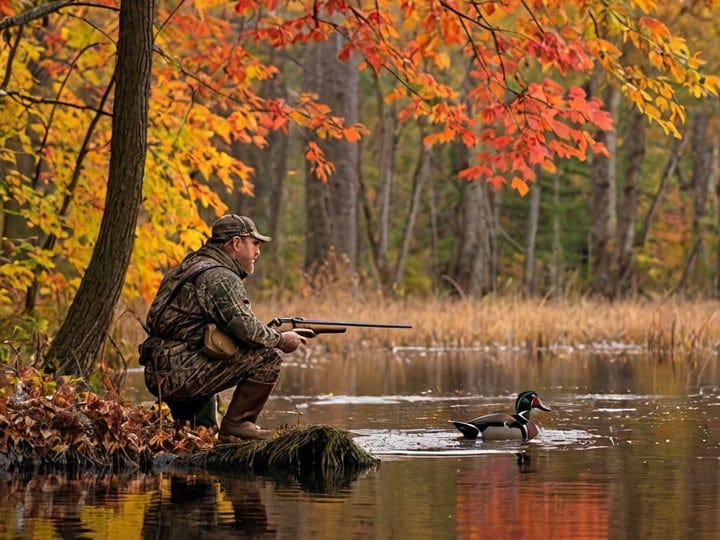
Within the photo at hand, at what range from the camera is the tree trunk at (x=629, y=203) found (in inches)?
1388

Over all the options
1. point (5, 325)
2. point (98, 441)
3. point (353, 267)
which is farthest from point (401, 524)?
point (353, 267)

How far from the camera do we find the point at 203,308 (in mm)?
10469

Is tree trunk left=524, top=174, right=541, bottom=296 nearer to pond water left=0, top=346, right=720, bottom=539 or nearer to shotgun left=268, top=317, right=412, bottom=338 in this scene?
pond water left=0, top=346, right=720, bottom=539

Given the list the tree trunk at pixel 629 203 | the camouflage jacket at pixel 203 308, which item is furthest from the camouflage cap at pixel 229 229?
the tree trunk at pixel 629 203

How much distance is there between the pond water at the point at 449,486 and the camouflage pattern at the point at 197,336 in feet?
2.97

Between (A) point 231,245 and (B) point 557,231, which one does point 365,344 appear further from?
(B) point 557,231

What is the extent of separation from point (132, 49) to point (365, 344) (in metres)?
14.6

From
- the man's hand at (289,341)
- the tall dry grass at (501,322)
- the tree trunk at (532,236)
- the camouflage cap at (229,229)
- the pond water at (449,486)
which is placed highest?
the tree trunk at (532,236)

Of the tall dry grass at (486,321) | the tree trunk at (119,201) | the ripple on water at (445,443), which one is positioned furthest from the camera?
the tall dry grass at (486,321)

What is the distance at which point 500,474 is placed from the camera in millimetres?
9805

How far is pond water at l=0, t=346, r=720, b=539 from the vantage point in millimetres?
7520

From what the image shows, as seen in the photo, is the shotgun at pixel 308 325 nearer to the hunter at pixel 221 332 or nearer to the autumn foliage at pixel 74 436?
the hunter at pixel 221 332

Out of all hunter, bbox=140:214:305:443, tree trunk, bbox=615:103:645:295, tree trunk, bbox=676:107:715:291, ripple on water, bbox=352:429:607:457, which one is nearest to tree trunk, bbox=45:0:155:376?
hunter, bbox=140:214:305:443

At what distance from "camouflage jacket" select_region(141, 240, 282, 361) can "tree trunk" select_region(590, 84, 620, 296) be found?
24571 millimetres
